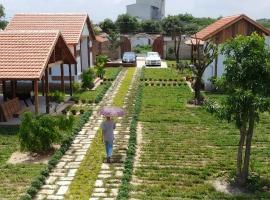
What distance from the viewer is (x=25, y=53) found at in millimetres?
18109

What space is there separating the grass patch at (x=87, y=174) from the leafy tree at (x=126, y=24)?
63796 millimetres

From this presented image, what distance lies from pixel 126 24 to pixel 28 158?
65.7m

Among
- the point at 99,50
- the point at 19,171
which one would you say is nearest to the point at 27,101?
the point at 19,171

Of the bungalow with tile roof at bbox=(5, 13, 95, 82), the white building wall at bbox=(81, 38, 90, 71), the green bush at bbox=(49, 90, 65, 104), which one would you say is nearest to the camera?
the green bush at bbox=(49, 90, 65, 104)

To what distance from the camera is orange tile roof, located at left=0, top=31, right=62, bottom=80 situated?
1709cm

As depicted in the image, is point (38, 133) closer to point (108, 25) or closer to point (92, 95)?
point (92, 95)

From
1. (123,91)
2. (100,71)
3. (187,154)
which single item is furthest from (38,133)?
(100,71)

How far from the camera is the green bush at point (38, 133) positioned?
531 inches

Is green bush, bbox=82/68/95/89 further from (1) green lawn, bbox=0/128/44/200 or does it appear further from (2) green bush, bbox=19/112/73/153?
(2) green bush, bbox=19/112/73/153

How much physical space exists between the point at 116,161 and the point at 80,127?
4212mm

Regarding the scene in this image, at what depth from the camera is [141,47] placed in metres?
64.0

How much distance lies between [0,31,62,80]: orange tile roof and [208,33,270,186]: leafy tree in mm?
7912

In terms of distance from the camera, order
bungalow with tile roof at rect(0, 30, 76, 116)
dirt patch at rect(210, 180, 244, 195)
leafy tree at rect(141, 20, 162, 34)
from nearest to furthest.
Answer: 1. dirt patch at rect(210, 180, 244, 195)
2. bungalow with tile roof at rect(0, 30, 76, 116)
3. leafy tree at rect(141, 20, 162, 34)

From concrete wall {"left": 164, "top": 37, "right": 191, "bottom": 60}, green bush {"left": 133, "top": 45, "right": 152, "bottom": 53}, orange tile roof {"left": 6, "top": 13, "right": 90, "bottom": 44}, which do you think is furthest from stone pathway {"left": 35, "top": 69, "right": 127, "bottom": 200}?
green bush {"left": 133, "top": 45, "right": 152, "bottom": 53}
